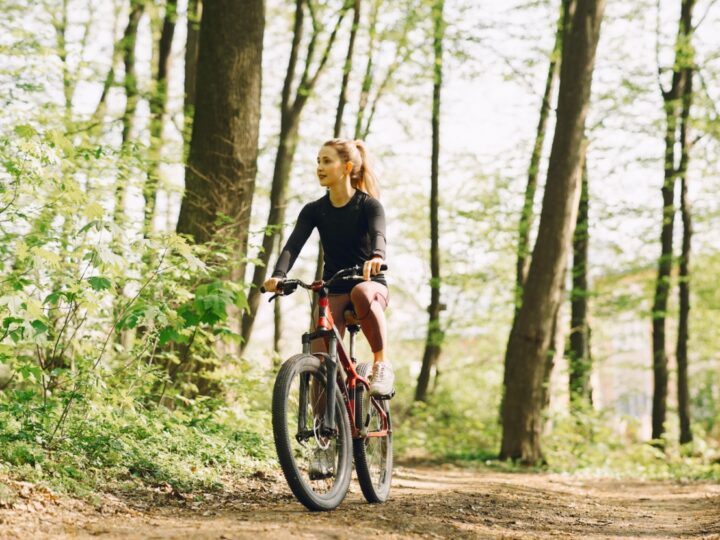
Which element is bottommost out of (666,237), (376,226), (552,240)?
(376,226)

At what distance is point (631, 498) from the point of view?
7734mm

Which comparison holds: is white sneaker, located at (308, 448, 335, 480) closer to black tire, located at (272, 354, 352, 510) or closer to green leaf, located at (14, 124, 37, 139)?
black tire, located at (272, 354, 352, 510)

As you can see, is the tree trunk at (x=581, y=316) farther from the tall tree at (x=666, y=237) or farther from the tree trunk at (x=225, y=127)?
the tree trunk at (x=225, y=127)

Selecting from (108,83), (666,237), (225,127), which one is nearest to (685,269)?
(666,237)

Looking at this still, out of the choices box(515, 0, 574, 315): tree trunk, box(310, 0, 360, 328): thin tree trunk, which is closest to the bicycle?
box(310, 0, 360, 328): thin tree trunk

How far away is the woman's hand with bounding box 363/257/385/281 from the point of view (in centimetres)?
445

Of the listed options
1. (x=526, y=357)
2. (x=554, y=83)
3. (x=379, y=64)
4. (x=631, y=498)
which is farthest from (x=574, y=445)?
(x=379, y=64)

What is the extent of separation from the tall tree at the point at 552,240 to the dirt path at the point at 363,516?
3867 millimetres

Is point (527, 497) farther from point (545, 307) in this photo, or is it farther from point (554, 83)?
point (554, 83)

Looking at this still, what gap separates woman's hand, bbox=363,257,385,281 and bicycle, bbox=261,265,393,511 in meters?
0.10

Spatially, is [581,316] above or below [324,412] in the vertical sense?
above

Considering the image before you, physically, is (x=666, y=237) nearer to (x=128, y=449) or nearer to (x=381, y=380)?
(x=381, y=380)

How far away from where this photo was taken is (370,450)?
5.39 metres

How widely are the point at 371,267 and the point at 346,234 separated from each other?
0.57m
